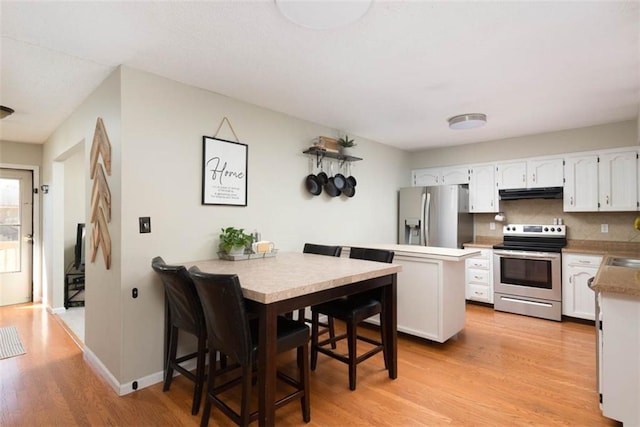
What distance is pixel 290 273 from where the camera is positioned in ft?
7.29

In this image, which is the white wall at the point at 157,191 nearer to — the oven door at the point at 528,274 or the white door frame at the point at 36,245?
the white door frame at the point at 36,245

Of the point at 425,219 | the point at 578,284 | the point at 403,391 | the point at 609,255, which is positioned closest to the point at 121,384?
the point at 403,391

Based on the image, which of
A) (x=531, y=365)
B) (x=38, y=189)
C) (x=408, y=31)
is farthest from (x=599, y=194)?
(x=38, y=189)

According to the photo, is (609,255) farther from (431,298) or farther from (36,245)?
(36,245)

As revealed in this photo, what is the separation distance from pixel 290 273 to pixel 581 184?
3.96m

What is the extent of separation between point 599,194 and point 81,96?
18.4 ft

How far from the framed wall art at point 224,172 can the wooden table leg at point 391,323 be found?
5.06 feet

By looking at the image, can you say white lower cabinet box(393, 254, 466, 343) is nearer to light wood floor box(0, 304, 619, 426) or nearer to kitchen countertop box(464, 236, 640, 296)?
light wood floor box(0, 304, 619, 426)

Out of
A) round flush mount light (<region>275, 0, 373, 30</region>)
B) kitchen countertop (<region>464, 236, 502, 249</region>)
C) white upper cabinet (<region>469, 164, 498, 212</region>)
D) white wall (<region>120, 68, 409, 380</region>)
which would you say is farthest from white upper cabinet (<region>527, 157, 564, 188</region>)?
round flush mount light (<region>275, 0, 373, 30</region>)

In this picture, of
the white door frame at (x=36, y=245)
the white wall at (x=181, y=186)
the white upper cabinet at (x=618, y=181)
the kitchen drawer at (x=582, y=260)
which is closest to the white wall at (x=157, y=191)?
the white wall at (x=181, y=186)

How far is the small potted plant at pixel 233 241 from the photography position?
2797 mm

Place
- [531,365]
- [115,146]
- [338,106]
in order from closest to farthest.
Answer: [115,146] < [531,365] < [338,106]

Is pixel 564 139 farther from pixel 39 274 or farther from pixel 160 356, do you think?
pixel 39 274

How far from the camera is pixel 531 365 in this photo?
280 cm
